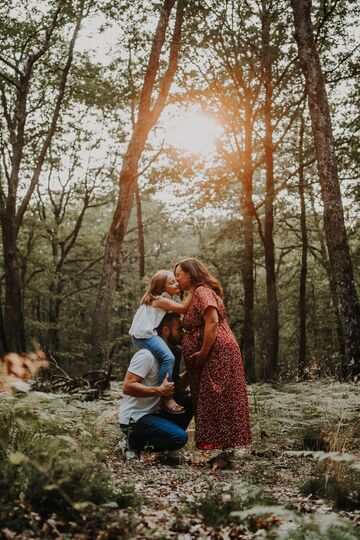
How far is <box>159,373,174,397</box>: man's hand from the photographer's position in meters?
5.25

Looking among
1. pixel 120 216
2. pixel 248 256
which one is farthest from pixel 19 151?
pixel 248 256

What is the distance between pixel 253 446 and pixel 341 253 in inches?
173

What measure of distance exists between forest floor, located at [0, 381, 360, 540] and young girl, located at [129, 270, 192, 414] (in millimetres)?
822

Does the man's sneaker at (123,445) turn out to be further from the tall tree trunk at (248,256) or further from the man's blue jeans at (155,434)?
the tall tree trunk at (248,256)

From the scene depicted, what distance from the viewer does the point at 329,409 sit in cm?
580

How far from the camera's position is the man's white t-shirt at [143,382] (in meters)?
5.38

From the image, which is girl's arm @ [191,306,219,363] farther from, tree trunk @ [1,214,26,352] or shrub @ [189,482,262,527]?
tree trunk @ [1,214,26,352]

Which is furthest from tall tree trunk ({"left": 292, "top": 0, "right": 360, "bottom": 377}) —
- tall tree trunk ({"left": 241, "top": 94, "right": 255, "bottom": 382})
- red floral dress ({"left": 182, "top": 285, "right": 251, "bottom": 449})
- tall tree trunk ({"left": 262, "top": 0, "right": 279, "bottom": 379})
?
tall tree trunk ({"left": 241, "top": 94, "right": 255, "bottom": 382})

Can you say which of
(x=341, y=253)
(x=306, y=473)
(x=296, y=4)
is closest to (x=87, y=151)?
(x=296, y=4)

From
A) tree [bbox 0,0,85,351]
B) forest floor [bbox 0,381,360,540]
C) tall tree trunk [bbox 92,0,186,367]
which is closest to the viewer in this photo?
forest floor [bbox 0,381,360,540]

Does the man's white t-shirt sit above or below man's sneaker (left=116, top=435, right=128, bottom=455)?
above

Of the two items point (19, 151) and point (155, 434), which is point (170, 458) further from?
point (19, 151)

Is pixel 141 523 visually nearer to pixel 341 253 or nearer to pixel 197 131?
pixel 341 253

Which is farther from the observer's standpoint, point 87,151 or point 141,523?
point 87,151
